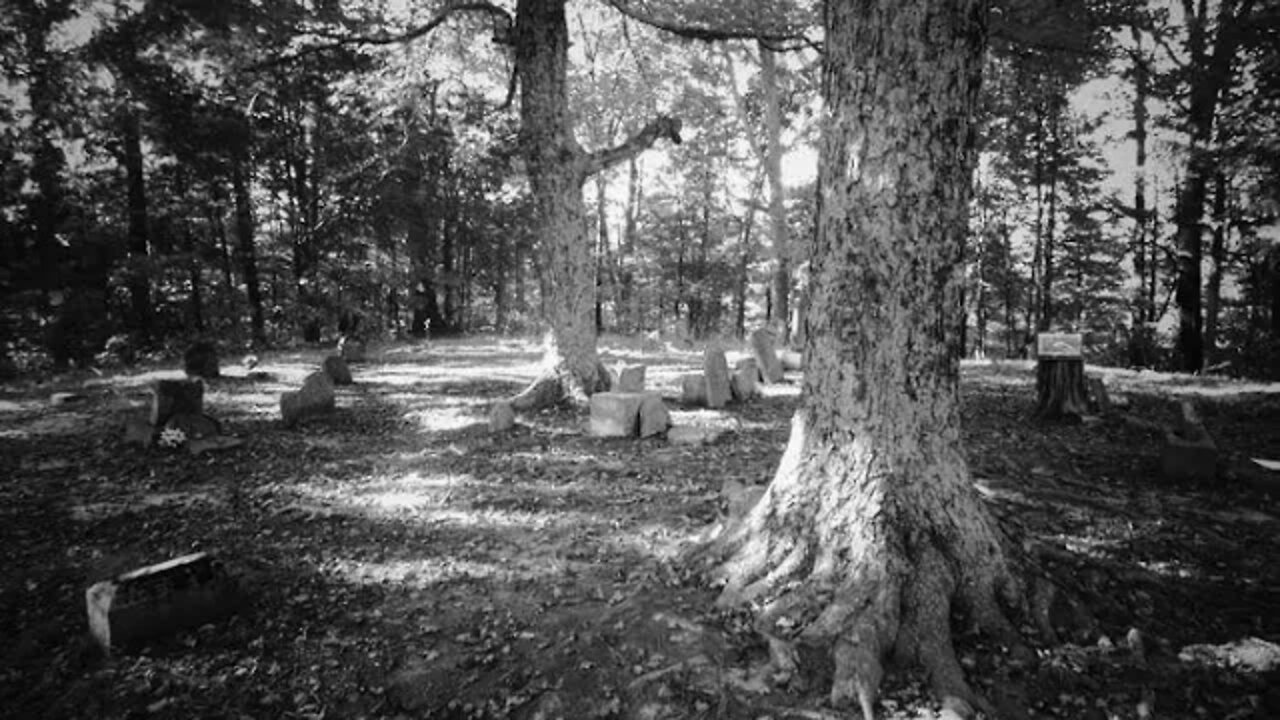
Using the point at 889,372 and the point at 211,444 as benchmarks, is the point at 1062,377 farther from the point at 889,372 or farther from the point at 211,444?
the point at 211,444

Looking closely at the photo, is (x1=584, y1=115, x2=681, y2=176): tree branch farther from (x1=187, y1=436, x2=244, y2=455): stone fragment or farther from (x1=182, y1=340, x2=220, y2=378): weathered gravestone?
(x1=182, y1=340, x2=220, y2=378): weathered gravestone

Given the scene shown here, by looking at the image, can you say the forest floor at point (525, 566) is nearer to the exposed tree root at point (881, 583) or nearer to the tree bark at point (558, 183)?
the exposed tree root at point (881, 583)

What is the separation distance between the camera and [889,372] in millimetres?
3223

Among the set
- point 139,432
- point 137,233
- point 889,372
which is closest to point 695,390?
point 889,372

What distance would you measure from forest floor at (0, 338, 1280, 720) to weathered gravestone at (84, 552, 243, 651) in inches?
4.4

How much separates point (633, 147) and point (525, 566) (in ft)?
20.7

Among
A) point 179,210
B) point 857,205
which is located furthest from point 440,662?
point 179,210

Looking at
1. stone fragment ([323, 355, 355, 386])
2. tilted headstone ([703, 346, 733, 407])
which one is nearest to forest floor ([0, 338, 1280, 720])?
tilted headstone ([703, 346, 733, 407])

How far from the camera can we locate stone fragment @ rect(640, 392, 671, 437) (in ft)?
24.8

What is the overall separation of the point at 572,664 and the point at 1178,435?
20.9 ft

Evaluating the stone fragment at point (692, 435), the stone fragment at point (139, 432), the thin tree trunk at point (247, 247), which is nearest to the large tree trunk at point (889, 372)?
the stone fragment at point (692, 435)

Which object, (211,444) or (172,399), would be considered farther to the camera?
(172,399)

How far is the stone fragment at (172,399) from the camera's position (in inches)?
289

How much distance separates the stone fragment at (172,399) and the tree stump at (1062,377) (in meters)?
10.9
